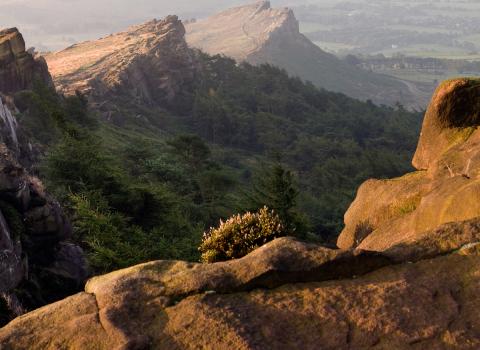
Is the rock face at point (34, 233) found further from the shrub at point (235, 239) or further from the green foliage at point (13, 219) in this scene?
the shrub at point (235, 239)

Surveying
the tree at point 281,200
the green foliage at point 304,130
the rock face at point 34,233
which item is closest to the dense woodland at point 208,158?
the tree at point 281,200

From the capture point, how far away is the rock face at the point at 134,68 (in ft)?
451

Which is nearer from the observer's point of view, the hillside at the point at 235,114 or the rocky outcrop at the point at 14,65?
the rocky outcrop at the point at 14,65

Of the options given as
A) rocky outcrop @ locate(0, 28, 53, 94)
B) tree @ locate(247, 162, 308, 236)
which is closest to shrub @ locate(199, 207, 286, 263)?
tree @ locate(247, 162, 308, 236)

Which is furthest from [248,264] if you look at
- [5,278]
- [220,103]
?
[220,103]

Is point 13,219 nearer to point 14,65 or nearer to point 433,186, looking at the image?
point 433,186

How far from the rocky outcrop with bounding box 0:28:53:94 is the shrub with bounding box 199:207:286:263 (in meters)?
77.2

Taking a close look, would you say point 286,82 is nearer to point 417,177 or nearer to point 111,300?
point 417,177

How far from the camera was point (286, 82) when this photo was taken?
186 meters

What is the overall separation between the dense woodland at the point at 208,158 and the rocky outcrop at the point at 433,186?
3.82 meters

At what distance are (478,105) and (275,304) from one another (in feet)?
57.4

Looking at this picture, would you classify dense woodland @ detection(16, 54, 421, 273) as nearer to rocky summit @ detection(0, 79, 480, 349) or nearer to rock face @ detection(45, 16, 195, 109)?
rock face @ detection(45, 16, 195, 109)

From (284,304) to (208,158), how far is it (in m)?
74.6

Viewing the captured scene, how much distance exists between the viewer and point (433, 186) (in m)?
19.1
